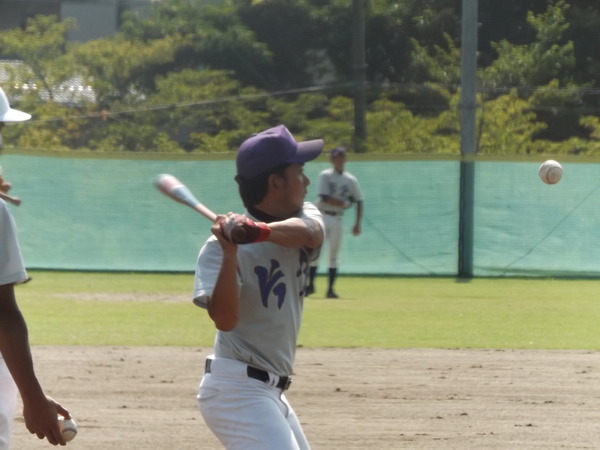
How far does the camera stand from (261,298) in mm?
4117

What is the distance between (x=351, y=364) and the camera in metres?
10.1

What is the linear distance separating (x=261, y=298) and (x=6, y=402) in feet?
3.11

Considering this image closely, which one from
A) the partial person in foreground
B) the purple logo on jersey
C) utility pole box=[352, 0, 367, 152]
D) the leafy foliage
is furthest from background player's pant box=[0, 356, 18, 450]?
utility pole box=[352, 0, 367, 152]

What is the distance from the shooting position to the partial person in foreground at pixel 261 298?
156 inches

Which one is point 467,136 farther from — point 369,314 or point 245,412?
point 245,412

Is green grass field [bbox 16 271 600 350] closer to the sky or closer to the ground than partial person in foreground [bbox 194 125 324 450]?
closer to the ground

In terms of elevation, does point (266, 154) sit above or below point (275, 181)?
above

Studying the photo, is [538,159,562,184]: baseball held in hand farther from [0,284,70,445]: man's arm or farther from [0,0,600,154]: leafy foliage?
[0,284,70,445]: man's arm

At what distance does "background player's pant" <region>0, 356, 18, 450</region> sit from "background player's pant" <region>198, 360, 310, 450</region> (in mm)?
659

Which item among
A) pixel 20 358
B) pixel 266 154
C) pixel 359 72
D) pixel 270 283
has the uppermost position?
pixel 266 154

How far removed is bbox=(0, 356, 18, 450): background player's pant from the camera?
389cm

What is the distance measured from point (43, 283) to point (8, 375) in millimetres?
14931

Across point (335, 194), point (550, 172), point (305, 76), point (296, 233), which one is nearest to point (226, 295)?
point (296, 233)

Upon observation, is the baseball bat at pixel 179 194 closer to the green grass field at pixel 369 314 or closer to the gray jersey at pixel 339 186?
the green grass field at pixel 369 314
